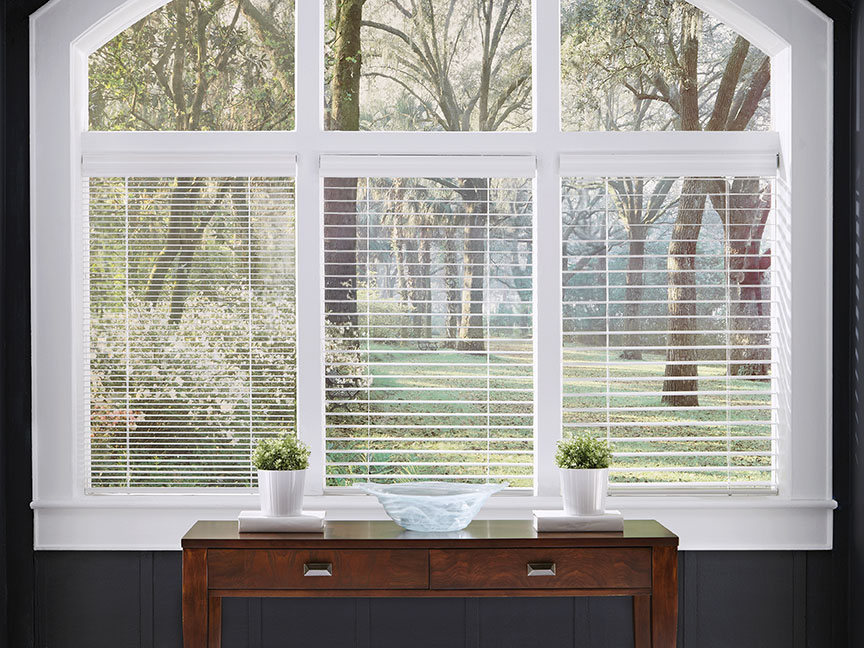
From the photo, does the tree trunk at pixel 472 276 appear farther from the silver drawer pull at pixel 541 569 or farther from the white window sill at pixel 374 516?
the silver drawer pull at pixel 541 569

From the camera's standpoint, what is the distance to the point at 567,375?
3334 mm

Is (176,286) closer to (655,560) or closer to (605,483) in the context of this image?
(605,483)

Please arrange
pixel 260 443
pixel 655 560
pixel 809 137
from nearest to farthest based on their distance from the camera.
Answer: pixel 655 560 → pixel 260 443 → pixel 809 137

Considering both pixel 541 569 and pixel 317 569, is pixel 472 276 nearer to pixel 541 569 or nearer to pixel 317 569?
pixel 541 569

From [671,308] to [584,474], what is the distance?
828 mm

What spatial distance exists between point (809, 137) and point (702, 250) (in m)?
0.59

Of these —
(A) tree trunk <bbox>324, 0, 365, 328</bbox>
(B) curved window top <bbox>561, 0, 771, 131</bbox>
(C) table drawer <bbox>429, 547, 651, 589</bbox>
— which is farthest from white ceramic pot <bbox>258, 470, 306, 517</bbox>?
(B) curved window top <bbox>561, 0, 771, 131</bbox>

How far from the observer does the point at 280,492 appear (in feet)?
9.57

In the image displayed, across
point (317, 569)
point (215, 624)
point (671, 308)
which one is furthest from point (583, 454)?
point (215, 624)

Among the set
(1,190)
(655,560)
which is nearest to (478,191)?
(655,560)

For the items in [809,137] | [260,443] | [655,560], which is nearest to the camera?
[655,560]

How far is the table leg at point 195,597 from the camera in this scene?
2764 millimetres

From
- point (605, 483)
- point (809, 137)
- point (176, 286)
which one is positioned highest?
point (809, 137)

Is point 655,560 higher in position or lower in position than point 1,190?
lower
